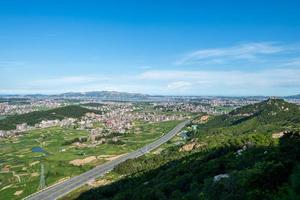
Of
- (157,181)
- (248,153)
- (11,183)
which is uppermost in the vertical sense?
(248,153)

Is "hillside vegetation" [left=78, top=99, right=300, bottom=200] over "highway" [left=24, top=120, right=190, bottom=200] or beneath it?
over

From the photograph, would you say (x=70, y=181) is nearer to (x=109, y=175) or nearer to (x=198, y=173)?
(x=109, y=175)

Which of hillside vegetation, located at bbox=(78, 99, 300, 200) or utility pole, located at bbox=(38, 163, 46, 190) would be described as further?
utility pole, located at bbox=(38, 163, 46, 190)

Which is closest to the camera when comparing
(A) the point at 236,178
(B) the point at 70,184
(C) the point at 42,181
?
(A) the point at 236,178

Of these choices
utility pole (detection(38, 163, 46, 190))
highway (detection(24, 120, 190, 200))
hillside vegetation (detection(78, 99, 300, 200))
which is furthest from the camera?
utility pole (detection(38, 163, 46, 190))

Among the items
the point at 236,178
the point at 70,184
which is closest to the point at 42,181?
the point at 70,184

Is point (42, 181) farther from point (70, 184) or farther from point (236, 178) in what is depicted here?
point (236, 178)

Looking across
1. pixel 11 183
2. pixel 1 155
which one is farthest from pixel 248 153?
pixel 1 155

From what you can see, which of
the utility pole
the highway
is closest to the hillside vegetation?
the highway

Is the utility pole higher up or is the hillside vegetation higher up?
the hillside vegetation

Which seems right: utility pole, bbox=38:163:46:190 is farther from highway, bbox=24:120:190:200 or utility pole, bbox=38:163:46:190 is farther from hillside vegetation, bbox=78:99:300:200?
hillside vegetation, bbox=78:99:300:200

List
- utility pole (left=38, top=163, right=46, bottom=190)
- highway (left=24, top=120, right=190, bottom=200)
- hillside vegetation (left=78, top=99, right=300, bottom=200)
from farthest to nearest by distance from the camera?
utility pole (left=38, top=163, right=46, bottom=190), highway (left=24, top=120, right=190, bottom=200), hillside vegetation (left=78, top=99, right=300, bottom=200)
